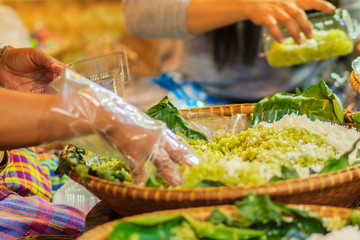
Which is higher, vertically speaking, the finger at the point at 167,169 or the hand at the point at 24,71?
the hand at the point at 24,71

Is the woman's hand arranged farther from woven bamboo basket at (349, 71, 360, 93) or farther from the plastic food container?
woven bamboo basket at (349, 71, 360, 93)

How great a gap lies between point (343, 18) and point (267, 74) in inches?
20.5

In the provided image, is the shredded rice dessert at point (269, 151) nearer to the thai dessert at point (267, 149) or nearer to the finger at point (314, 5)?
the thai dessert at point (267, 149)

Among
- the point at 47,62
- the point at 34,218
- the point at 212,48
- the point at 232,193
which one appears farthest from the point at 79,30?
the point at 232,193

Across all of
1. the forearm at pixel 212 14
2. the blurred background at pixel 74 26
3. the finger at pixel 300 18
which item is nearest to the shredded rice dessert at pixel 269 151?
the finger at pixel 300 18

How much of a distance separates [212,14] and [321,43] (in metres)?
0.46

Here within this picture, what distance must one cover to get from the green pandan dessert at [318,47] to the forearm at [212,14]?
0.21 meters

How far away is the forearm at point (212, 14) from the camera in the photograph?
1.71 meters

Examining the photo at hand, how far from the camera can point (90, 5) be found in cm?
370

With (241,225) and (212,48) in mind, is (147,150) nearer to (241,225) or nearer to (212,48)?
(241,225)

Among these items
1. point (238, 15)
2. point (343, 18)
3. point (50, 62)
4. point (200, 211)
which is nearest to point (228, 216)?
point (200, 211)

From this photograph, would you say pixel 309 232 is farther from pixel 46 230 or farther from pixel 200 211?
pixel 46 230

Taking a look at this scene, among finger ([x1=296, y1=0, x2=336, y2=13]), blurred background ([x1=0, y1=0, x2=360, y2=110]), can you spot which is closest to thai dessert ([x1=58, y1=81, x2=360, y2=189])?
finger ([x1=296, y1=0, x2=336, y2=13])

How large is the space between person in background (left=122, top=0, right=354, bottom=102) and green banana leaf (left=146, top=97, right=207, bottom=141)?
2.57 ft
